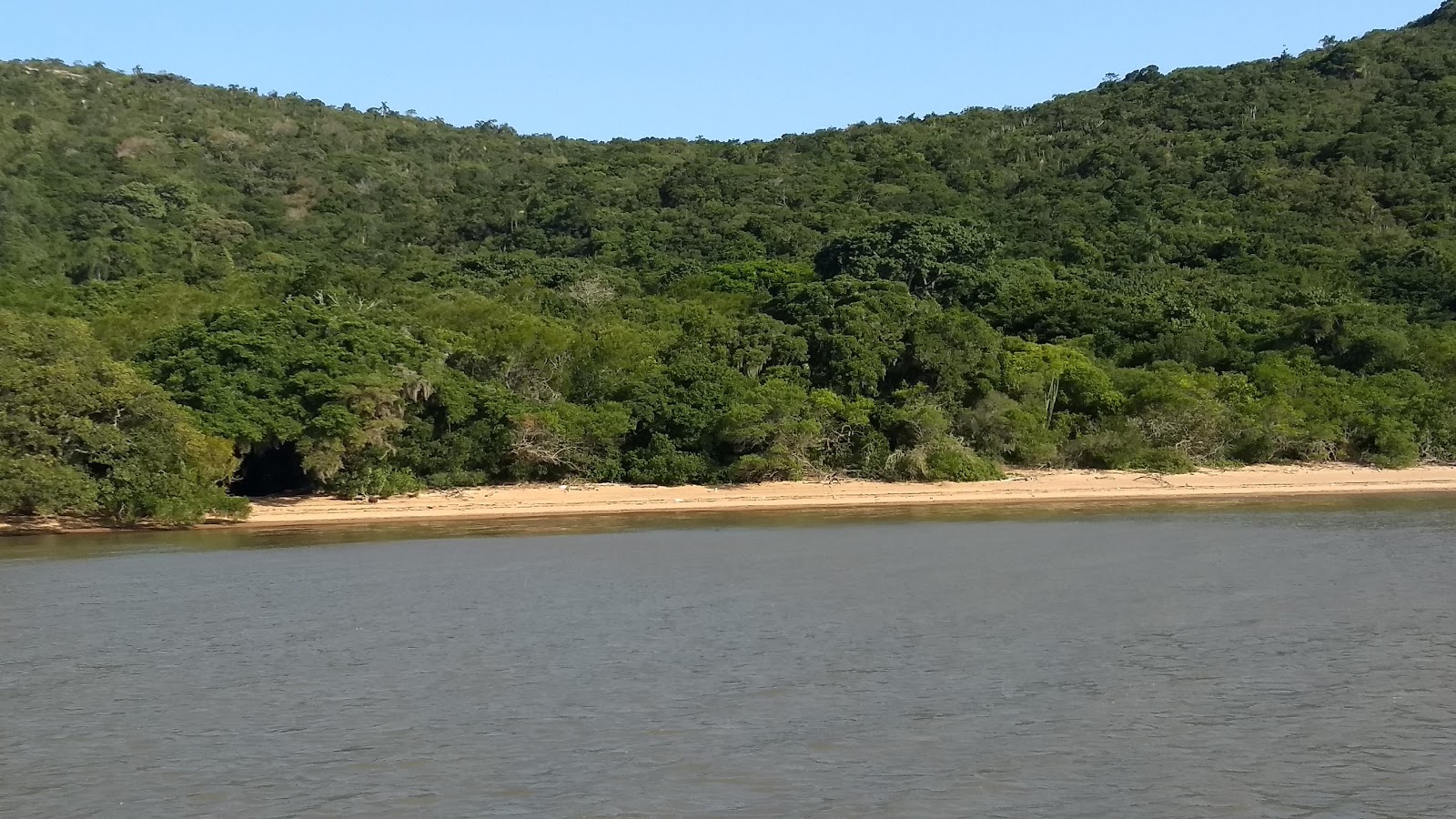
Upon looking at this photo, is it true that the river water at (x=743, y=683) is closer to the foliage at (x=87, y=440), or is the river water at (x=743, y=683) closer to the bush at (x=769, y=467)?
the foliage at (x=87, y=440)

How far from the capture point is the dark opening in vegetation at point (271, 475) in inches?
1433

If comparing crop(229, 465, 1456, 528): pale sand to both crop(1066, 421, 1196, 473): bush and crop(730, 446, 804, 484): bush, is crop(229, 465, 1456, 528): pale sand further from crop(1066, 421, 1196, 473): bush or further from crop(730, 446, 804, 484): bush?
crop(1066, 421, 1196, 473): bush

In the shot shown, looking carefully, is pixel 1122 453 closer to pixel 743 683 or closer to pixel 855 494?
pixel 855 494

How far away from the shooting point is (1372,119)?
228ft

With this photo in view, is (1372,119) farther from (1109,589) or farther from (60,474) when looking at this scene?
(60,474)

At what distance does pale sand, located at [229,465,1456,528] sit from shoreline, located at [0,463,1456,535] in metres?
0.02

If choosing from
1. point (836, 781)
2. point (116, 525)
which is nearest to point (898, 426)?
point (116, 525)

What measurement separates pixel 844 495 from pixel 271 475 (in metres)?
15.2

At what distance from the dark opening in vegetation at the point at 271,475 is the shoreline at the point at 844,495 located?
1384 millimetres

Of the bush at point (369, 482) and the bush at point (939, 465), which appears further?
the bush at point (939, 465)

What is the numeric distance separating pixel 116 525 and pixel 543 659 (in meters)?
19.6

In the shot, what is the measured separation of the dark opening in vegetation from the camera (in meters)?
36.4

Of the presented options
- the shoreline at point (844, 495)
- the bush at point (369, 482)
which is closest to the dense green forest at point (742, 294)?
the bush at point (369, 482)

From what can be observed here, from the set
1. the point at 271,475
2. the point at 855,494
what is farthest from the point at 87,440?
the point at 855,494
